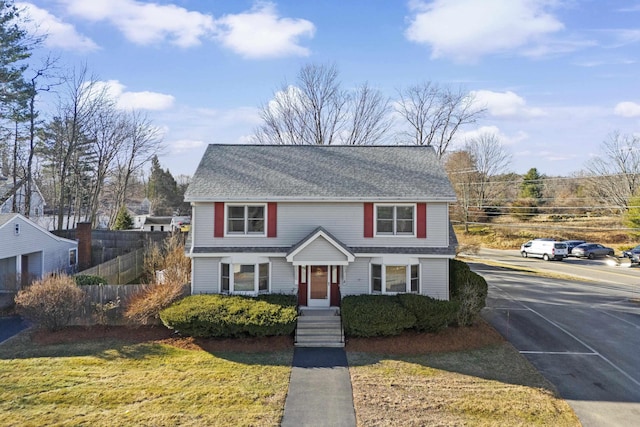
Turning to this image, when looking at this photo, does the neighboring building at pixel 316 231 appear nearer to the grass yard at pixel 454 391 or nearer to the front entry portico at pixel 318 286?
the front entry portico at pixel 318 286

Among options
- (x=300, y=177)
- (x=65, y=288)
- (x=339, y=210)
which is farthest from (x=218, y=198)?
(x=65, y=288)

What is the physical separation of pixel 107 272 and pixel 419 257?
1882cm

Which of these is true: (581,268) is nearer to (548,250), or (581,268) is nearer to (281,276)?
Answer: (548,250)

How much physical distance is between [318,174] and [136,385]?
11.7 meters

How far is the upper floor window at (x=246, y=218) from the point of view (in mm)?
17656

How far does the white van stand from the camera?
1561 inches

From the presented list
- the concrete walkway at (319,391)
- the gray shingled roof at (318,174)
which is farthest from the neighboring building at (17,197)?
the concrete walkway at (319,391)

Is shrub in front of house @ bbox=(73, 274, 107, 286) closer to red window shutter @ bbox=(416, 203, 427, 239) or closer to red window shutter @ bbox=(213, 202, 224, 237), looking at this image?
red window shutter @ bbox=(213, 202, 224, 237)

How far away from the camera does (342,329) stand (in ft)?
51.7

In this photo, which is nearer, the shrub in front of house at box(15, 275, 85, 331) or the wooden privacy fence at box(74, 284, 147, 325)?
the shrub in front of house at box(15, 275, 85, 331)

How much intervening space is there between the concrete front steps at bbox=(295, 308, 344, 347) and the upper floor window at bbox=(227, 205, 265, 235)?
4.34m

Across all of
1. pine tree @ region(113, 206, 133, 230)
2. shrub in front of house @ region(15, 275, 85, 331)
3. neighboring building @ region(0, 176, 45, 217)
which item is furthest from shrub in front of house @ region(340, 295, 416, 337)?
pine tree @ region(113, 206, 133, 230)

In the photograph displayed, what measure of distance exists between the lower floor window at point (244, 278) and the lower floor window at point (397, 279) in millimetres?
5048

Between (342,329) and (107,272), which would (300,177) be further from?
(107,272)
